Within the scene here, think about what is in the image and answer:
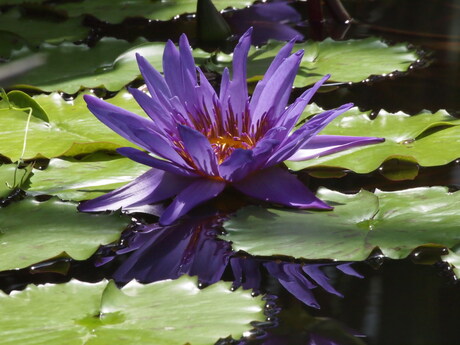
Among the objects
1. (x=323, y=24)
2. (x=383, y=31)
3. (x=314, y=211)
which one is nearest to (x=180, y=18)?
(x=323, y=24)

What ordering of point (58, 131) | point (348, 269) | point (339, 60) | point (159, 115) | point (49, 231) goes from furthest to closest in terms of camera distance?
1. point (339, 60)
2. point (58, 131)
3. point (159, 115)
4. point (49, 231)
5. point (348, 269)

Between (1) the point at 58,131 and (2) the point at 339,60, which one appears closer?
(1) the point at 58,131

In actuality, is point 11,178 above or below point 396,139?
above

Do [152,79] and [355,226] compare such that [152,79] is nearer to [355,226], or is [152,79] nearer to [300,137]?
[300,137]

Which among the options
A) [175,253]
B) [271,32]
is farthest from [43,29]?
[175,253]

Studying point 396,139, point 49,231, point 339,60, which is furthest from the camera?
point 339,60

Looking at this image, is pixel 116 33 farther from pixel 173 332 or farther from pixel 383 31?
pixel 173 332

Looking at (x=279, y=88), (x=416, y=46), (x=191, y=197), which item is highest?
(x=279, y=88)
